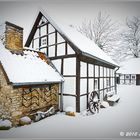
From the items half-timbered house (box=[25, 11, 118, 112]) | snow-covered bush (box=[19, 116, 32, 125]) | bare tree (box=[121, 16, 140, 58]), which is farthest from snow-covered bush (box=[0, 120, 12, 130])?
bare tree (box=[121, 16, 140, 58])

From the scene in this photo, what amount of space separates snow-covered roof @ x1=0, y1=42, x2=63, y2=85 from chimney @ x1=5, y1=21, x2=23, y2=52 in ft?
0.56

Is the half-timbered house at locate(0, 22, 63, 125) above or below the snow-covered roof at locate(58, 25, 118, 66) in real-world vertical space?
below

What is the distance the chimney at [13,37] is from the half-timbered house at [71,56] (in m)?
1.06

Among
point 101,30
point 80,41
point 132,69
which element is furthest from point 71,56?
point 132,69

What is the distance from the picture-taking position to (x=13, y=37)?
485cm

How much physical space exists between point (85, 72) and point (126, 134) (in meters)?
2.02

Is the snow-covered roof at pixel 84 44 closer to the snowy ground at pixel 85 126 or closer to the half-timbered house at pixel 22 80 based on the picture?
the half-timbered house at pixel 22 80

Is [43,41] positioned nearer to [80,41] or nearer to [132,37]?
[80,41]

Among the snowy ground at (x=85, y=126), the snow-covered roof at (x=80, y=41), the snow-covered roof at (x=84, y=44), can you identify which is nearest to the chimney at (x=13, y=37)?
the snow-covered roof at (x=80, y=41)

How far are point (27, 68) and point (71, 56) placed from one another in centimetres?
133

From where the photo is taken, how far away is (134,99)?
571 cm

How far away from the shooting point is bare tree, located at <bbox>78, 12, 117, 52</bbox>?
17.4ft

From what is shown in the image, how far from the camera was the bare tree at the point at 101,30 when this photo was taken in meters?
5.30

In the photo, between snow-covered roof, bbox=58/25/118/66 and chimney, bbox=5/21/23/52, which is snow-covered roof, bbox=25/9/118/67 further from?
chimney, bbox=5/21/23/52
